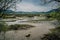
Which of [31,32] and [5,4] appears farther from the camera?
[5,4]

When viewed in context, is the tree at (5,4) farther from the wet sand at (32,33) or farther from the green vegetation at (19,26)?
the wet sand at (32,33)

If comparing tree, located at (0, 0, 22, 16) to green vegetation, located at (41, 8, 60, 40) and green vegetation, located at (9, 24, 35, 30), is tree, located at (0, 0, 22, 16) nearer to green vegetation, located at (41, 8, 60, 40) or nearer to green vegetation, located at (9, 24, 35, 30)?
green vegetation, located at (9, 24, 35, 30)

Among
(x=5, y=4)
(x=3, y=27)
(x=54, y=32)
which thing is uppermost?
(x=5, y=4)

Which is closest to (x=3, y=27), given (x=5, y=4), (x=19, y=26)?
(x=19, y=26)

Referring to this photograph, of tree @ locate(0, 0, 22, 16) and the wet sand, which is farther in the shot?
tree @ locate(0, 0, 22, 16)

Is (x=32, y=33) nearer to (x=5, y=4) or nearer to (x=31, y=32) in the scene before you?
(x=31, y=32)

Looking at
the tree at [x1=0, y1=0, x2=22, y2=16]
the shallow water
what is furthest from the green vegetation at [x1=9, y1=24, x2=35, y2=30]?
the tree at [x1=0, y1=0, x2=22, y2=16]

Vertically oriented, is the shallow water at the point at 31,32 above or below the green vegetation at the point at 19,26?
below

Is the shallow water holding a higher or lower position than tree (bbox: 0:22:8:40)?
lower

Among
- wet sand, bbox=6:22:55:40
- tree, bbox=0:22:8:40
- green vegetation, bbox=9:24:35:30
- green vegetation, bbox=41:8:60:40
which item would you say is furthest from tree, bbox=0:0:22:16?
green vegetation, bbox=41:8:60:40

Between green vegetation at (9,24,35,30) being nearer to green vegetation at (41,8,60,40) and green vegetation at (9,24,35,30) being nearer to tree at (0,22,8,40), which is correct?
tree at (0,22,8,40)

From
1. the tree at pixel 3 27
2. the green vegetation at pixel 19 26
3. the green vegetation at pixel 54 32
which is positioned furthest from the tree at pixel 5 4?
the green vegetation at pixel 54 32

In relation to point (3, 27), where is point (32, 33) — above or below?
below

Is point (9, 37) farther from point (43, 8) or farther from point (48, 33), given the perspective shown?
point (43, 8)
